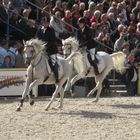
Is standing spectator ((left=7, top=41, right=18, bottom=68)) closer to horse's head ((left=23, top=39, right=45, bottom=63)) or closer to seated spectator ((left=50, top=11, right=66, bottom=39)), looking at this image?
seated spectator ((left=50, top=11, right=66, bottom=39))

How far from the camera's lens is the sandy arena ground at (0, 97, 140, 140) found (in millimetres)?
12766

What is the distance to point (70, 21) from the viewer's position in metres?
23.4

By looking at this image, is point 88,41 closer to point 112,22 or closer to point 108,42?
point 108,42

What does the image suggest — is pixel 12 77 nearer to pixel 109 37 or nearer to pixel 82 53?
pixel 82 53

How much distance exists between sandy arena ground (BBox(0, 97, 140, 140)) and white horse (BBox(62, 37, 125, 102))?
0.82m

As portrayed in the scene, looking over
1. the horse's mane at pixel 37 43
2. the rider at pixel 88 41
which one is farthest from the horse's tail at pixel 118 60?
the horse's mane at pixel 37 43

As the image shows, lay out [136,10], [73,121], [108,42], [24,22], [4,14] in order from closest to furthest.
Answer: [73,121]
[4,14]
[24,22]
[108,42]
[136,10]

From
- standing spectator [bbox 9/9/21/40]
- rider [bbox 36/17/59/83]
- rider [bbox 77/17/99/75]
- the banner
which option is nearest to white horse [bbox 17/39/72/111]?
rider [bbox 36/17/59/83]

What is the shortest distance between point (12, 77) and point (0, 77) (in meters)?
0.44

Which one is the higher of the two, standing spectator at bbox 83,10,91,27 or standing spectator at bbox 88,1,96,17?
standing spectator at bbox 88,1,96,17

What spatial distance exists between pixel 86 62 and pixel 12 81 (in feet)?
9.05

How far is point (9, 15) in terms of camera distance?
2192cm

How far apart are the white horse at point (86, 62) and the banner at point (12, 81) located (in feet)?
6.39

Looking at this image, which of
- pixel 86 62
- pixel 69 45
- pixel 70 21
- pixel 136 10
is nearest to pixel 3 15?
pixel 70 21
